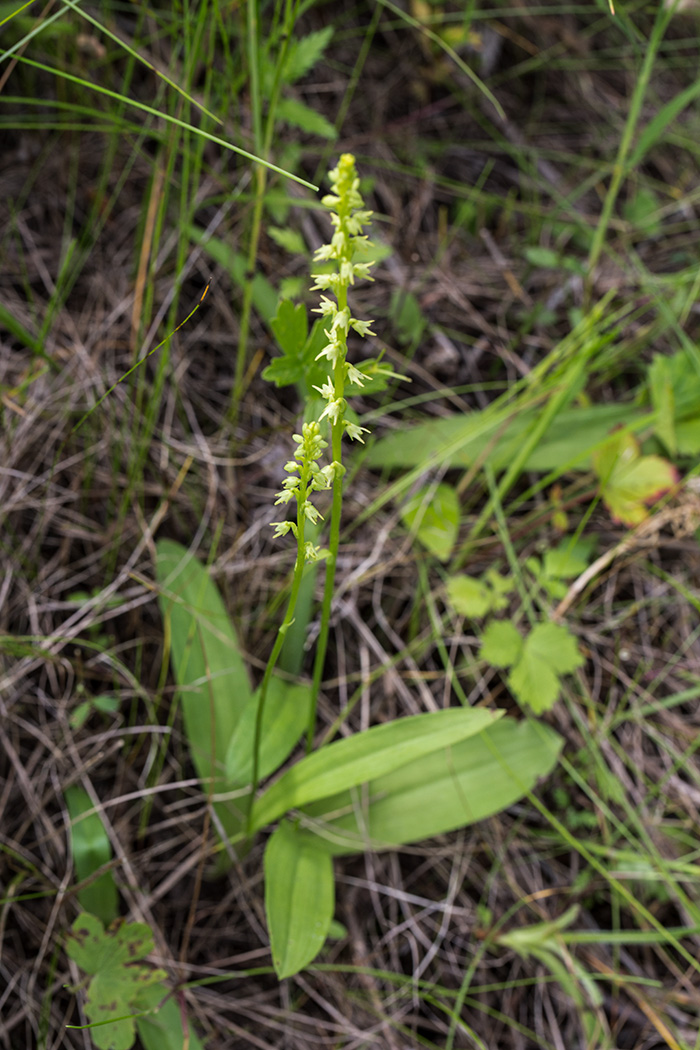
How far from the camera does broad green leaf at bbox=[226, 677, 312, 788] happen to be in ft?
6.03

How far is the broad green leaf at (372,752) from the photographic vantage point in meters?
1.65

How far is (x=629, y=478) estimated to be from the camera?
2.29 m

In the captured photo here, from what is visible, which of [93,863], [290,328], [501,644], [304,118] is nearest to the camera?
[290,328]

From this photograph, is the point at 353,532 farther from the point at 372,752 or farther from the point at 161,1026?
the point at 161,1026

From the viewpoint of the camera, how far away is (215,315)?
2586mm

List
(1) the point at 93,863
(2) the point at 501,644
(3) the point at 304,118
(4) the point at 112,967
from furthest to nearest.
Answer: (3) the point at 304,118 < (2) the point at 501,644 < (1) the point at 93,863 < (4) the point at 112,967

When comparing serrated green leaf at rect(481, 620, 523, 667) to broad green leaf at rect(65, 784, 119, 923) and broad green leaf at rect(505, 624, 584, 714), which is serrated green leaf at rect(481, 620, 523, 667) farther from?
broad green leaf at rect(65, 784, 119, 923)

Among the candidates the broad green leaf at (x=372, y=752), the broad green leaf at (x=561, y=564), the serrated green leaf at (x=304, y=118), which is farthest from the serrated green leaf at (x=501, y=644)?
the serrated green leaf at (x=304, y=118)

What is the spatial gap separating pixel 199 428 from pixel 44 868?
133cm

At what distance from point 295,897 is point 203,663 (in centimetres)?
63

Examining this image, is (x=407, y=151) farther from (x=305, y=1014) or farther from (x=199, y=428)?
(x=305, y=1014)

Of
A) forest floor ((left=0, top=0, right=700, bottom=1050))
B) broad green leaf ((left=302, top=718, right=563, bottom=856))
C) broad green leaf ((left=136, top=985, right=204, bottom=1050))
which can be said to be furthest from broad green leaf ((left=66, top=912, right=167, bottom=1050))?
broad green leaf ((left=302, top=718, right=563, bottom=856))

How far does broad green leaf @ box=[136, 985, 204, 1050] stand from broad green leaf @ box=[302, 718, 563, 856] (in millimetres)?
488

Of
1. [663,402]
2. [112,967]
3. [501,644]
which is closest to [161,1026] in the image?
[112,967]
